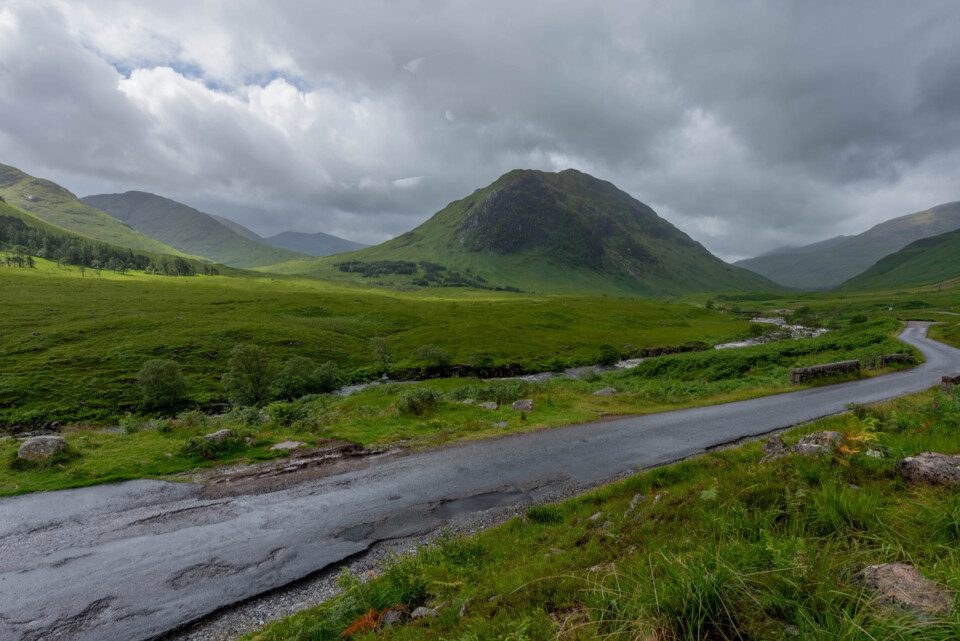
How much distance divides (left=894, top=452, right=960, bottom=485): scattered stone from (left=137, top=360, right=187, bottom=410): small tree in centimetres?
6642

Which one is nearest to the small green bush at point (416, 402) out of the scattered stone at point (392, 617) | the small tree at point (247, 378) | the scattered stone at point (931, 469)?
the scattered stone at point (392, 617)

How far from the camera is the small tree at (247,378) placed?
166ft

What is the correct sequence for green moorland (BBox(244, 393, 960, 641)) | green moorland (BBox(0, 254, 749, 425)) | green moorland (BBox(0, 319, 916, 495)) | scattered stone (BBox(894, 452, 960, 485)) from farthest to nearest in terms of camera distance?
1. green moorland (BBox(0, 254, 749, 425))
2. green moorland (BBox(0, 319, 916, 495))
3. scattered stone (BBox(894, 452, 960, 485))
4. green moorland (BBox(244, 393, 960, 641))

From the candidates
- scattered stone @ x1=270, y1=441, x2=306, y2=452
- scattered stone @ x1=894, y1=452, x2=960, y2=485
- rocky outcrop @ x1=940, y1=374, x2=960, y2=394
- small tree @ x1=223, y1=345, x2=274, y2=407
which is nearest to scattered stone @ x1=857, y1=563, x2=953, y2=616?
scattered stone @ x1=894, y1=452, x2=960, y2=485

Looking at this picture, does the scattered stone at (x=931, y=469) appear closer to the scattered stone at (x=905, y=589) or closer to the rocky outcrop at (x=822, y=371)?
the scattered stone at (x=905, y=589)

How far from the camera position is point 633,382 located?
47.9 metres

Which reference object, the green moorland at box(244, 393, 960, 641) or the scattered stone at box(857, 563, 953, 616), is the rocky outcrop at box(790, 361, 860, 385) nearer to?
the green moorland at box(244, 393, 960, 641)

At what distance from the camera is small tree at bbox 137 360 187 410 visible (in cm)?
5284

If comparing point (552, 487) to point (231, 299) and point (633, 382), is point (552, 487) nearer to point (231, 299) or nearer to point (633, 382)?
point (633, 382)

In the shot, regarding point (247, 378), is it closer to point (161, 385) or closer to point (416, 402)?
point (161, 385)

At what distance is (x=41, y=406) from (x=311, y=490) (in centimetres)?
5799

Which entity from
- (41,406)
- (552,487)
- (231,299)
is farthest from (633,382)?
(231,299)

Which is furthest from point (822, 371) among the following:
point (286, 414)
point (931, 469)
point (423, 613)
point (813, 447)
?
point (286, 414)

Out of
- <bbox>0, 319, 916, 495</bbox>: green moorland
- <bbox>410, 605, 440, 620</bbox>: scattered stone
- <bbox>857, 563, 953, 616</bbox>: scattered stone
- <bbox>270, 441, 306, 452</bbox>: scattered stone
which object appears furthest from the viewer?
<bbox>270, 441, 306, 452</bbox>: scattered stone
